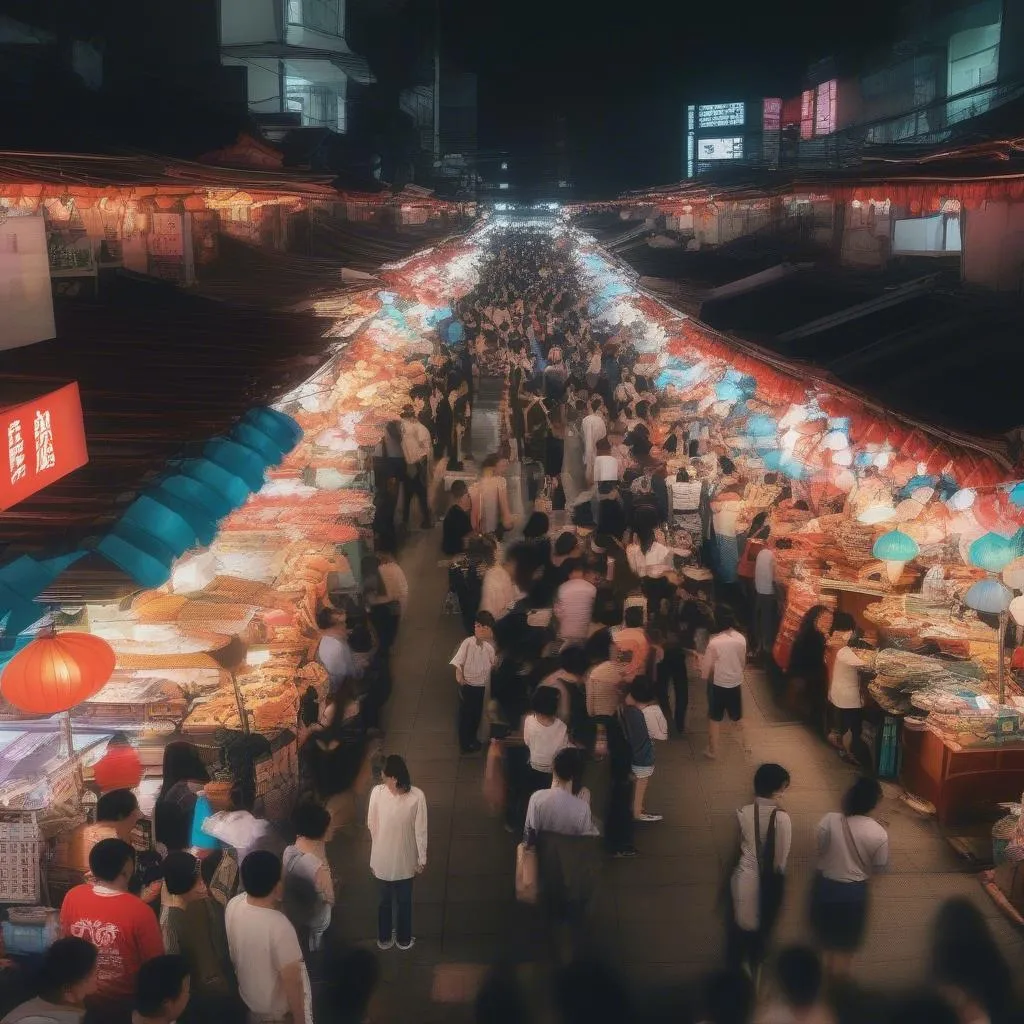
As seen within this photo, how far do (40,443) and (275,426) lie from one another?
3.15 m

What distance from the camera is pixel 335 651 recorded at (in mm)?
8602

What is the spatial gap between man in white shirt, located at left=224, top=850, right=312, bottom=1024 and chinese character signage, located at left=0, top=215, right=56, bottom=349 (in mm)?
4720

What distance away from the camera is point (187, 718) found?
7.32 meters

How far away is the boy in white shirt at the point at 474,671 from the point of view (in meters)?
8.55

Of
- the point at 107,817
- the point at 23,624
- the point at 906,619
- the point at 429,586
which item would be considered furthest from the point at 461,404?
the point at 23,624

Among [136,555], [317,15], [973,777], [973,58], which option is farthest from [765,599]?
[317,15]

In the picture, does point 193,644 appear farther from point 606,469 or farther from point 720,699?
point 606,469

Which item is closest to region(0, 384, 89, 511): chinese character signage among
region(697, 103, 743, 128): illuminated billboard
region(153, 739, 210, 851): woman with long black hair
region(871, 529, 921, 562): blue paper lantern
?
region(153, 739, 210, 851): woman with long black hair

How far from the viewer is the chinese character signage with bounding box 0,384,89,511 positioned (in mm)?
4504

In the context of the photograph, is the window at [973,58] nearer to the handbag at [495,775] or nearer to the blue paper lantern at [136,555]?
the handbag at [495,775]

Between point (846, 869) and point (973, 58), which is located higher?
point (973, 58)

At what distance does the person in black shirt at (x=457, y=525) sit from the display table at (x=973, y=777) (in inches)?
239

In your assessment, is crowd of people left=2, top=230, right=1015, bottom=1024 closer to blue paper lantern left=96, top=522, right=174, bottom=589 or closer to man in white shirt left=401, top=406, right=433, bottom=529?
blue paper lantern left=96, top=522, right=174, bottom=589

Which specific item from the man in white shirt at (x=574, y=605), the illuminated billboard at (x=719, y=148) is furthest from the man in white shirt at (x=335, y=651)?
the illuminated billboard at (x=719, y=148)
